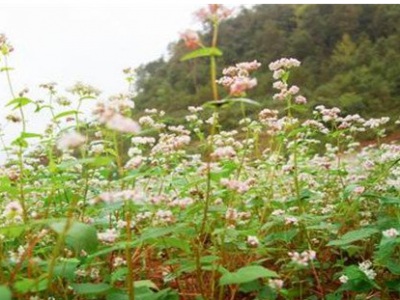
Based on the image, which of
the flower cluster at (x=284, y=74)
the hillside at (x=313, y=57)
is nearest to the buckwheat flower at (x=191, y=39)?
the flower cluster at (x=284, y=74)

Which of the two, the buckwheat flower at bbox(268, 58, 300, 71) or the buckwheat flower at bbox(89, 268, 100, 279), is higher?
the buckwheat flower at bbox(268, 58, 300, 71)

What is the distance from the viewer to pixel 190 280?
2949 millimetres

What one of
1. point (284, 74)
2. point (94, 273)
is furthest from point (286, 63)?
point (94, 273)

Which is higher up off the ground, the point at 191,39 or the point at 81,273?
the point at 191,39

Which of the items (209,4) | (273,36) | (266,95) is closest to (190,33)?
(209,4)

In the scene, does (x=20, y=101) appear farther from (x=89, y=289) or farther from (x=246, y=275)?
(x=246, y=275)

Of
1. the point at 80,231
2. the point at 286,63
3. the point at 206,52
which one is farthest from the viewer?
the point at 286,63

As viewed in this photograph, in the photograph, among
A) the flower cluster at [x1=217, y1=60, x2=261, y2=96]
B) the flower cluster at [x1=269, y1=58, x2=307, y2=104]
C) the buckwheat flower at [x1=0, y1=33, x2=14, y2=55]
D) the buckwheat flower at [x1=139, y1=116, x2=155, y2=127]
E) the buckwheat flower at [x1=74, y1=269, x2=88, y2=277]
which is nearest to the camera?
the flower cluster at [x1=217, y1=60, x2=261, y2=96]

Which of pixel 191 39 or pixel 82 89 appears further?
pixel 82 89

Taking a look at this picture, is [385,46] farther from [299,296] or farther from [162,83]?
[299,296]

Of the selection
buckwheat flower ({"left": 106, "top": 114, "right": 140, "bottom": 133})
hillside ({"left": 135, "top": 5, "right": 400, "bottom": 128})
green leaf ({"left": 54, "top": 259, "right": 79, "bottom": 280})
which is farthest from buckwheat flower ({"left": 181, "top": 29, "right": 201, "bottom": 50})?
hillside ({"left": 135, "top": 5, "right": 400, "bottom": 128})

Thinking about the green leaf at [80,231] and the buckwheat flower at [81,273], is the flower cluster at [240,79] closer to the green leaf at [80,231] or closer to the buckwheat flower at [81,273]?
the green leaf at [80,231]

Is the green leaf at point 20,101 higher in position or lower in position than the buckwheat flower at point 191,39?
lower

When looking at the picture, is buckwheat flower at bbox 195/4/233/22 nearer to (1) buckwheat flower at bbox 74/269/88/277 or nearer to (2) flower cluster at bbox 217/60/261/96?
(2) flower cluster at bbox 217/60/261/96
